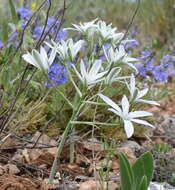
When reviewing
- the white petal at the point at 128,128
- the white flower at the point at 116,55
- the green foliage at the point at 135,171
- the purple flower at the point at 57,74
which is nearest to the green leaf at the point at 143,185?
the green foliage at the point at 135,171

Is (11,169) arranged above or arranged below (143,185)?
below

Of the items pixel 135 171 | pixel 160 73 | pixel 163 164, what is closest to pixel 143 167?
pixel 135 171

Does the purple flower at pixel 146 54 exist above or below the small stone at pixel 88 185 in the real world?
above

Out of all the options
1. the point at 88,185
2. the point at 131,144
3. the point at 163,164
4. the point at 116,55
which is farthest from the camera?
the point at 131,144

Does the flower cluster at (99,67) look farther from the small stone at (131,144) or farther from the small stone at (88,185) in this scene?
the small stone at (131,144)

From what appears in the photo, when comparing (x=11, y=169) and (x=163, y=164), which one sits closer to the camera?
(x=11, y=169)

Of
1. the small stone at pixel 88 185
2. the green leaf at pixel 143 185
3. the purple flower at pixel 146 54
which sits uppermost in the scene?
the purple flower at pixel 146 54

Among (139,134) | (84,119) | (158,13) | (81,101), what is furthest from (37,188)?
(158,13)

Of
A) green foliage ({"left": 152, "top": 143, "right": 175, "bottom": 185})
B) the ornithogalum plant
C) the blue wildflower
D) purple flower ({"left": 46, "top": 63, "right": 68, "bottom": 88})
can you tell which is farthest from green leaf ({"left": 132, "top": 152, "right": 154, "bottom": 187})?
the blue wildflower

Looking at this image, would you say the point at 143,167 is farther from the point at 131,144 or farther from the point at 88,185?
the point at 131,144
